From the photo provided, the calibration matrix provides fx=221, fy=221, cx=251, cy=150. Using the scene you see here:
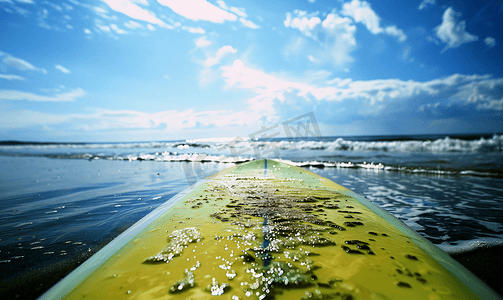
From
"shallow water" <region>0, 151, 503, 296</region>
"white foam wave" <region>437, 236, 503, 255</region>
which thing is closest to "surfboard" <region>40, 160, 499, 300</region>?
"white foam wave" <region>437, 236, 503, 255</region>

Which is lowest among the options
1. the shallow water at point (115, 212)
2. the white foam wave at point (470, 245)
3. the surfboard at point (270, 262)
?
the white foam wave at point (470, 245)

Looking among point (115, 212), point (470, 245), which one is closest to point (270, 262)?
point (470, 245)

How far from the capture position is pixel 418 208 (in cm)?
311

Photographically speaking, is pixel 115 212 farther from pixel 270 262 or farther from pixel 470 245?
pixel 470 245

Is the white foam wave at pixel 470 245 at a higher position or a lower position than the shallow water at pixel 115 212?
lower

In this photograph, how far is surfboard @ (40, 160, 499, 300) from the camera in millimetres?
900

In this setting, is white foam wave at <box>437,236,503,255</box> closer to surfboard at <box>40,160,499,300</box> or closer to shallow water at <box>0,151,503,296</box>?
shallow water at <box>0,151,503,296</box>

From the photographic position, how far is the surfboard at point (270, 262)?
0.90m

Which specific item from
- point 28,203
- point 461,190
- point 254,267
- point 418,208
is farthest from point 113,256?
point 461,190

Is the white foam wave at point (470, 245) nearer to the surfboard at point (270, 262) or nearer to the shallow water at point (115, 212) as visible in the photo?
the shallow water at point (115, 212)

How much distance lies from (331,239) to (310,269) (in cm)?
36

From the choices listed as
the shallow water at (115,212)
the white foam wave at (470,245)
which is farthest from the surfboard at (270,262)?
the shallow water at (115,212)

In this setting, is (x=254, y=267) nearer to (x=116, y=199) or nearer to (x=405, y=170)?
(x=116, y=199)

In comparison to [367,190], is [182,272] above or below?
above
